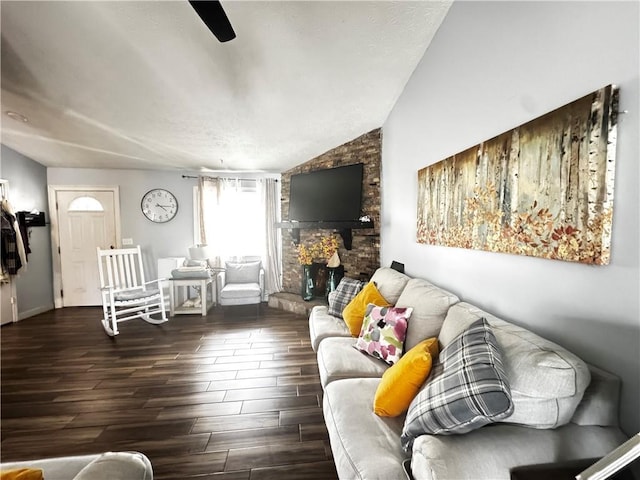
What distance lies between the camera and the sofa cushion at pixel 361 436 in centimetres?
101

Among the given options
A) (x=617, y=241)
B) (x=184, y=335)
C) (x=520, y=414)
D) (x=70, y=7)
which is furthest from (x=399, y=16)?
(x=184, y=335)

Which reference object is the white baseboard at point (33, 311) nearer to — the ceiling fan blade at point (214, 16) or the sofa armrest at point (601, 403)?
the ceiling fan blade at point (214, 16)

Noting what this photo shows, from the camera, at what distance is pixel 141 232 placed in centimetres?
476

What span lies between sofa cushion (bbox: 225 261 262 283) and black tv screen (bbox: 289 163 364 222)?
109cm

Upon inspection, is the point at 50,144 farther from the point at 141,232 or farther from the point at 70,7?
the point at 70,7

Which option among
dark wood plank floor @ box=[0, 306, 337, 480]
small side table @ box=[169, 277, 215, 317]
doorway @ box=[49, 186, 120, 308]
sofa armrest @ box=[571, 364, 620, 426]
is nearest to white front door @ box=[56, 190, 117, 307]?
doorway @ box=[49, 186, 120, 308]

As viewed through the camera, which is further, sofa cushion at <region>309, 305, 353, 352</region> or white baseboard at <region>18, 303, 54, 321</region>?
white baseboard at <region>18, 303, 54, 321</region>

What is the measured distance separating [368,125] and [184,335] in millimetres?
3496

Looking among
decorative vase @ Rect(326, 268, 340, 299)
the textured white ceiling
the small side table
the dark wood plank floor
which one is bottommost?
the dark wood plank floor

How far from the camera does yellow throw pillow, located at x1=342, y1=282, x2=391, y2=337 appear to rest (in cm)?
220

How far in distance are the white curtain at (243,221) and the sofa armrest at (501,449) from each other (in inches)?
166

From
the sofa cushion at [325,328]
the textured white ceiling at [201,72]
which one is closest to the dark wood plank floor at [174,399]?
the sofa cushion at [325,328]

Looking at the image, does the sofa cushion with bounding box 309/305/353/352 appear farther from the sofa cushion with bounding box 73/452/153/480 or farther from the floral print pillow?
the sofa cushion with bounding box 73/452/153/480

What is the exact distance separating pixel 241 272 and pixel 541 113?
4.28 m
